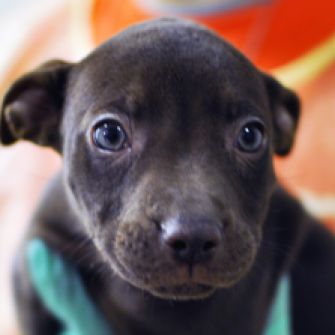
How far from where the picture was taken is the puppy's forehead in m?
1.59

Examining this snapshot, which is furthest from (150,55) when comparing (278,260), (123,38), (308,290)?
(308,290)

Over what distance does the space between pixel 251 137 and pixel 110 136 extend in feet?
1.07

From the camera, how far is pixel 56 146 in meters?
1.91

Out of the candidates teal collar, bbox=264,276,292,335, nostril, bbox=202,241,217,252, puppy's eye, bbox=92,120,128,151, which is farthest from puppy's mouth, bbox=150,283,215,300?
teal collar, bbox=264,276,292,335

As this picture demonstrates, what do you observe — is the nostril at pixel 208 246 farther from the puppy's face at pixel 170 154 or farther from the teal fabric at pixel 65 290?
the teal fabric at pixel 65 290

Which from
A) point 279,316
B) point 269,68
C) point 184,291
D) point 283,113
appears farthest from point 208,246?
point 269,68

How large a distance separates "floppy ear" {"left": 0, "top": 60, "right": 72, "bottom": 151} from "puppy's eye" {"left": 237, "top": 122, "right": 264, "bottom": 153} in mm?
485

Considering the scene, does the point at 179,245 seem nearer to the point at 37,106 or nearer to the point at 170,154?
the point at 170,154

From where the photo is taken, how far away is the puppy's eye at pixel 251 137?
1660mm

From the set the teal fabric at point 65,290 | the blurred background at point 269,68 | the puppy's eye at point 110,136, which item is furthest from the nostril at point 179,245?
the blurred background at point 269,68

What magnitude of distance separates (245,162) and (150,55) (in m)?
0.33

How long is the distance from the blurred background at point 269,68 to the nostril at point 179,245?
4.23ft

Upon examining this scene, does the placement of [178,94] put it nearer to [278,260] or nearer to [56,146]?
[56,146]

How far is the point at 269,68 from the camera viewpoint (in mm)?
2773
